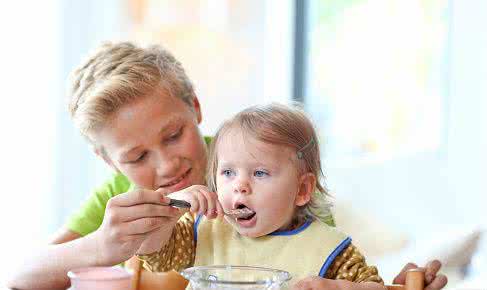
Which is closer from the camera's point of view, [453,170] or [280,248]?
[280,248]

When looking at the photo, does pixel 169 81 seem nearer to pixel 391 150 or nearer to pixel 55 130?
pixel 55 130

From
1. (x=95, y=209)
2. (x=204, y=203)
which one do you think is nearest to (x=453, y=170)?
(x=95, y=209)

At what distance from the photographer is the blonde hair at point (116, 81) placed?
1.60m

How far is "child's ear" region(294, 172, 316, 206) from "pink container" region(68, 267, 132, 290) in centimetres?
35

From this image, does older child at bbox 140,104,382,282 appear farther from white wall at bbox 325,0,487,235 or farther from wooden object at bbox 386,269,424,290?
white wall at bbox 325,0,487,235

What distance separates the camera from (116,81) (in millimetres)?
1609

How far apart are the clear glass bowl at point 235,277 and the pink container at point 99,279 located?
98mm

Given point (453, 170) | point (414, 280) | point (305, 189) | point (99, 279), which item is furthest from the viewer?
point (453, 170)

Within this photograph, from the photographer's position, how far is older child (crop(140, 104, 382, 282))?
1.31 m

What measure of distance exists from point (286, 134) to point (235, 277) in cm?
29

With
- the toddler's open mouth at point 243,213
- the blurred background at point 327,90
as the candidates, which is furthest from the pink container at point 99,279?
the blurred background at point 327,90

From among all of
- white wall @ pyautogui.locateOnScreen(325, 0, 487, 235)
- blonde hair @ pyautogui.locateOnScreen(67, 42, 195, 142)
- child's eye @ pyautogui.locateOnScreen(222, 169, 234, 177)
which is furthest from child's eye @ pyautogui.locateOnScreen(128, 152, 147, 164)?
white wall @ pyautogui.locateOnScreen(325, 0, 487, 235)

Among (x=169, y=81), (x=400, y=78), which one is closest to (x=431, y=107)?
(x=400, y=78)

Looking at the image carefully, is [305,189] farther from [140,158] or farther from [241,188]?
[140,158]
